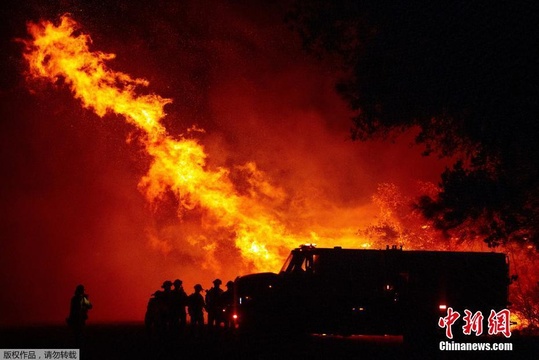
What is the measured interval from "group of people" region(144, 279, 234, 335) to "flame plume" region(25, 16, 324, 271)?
1370 centimetres

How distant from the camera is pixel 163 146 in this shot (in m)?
37.7

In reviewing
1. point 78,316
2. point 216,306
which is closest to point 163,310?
point 216,306

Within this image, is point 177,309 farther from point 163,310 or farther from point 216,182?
point 216,182

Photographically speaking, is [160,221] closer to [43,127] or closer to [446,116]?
[43,127]

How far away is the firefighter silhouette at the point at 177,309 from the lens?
21.6 meters

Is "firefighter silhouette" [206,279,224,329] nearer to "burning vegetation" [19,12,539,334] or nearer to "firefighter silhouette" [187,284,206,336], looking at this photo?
"firefighter silhouette" [187,284,206,336]

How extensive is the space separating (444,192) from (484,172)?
123 centimetres

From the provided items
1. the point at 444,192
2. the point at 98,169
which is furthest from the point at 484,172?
the point at 98,169

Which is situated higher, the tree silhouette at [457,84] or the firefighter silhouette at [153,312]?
the tree silhouette at [457,84]

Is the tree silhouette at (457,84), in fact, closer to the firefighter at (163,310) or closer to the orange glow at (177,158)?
the firefighter at (163,310)

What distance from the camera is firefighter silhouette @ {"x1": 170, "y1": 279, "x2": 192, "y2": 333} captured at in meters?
21.6

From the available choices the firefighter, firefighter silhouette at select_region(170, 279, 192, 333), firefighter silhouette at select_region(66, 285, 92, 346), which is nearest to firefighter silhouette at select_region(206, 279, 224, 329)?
firefighter silhouette at select_region(170, 279, 192, 333)

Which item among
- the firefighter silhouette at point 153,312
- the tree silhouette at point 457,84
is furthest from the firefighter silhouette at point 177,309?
the tree silhouette at point 457,84

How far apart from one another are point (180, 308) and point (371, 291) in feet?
20.9
